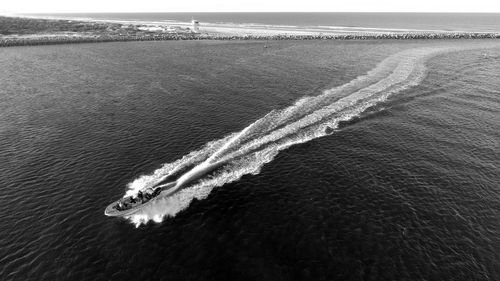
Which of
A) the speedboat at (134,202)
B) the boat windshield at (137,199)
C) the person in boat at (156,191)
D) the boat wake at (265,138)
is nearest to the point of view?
the speedboat at (134,202)

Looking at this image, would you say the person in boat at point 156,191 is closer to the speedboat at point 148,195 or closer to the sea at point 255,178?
the speedboat at point 148,195

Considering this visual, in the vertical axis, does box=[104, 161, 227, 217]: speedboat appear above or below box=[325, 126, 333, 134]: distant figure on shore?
below

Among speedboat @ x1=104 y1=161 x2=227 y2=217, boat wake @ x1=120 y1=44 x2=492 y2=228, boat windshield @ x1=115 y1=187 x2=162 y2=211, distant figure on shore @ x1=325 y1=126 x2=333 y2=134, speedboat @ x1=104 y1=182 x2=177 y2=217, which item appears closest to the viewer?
speedboat @ x1=104 y1=182 x2=177 y2=217

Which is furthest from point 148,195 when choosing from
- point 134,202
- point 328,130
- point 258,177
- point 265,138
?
point 328,130

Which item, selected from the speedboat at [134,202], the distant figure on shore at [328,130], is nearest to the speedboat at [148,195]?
the speedboat at [134,202]

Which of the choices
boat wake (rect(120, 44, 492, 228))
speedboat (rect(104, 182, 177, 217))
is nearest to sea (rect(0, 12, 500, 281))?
boat wake (rect(120, 44, 492, 228))

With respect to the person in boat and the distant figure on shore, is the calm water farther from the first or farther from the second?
the distant figure on shore
